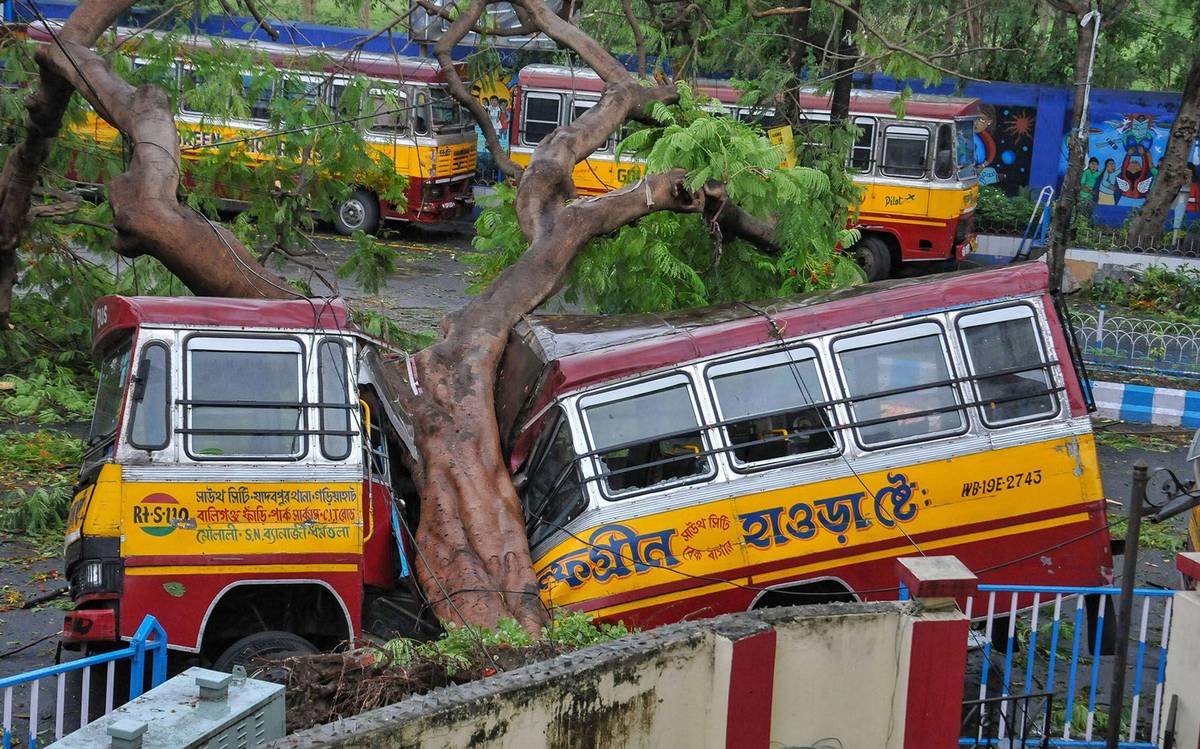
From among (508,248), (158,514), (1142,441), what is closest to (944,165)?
(1142,441)

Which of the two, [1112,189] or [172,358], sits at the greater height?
[1112,189]

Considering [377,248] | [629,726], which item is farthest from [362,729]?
[377,248]

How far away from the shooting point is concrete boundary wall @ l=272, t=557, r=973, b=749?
491cm

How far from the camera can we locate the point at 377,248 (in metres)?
13.0

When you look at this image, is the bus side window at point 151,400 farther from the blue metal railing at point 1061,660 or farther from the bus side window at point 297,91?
the bus side window at point 297,91

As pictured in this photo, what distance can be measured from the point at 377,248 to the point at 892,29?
12550mm

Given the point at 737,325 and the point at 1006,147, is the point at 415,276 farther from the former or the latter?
the point at 1006,147

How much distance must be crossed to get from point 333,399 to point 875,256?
1468cm

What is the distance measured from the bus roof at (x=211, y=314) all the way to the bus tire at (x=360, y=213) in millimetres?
14758

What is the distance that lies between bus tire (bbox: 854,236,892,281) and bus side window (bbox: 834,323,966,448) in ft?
41.0

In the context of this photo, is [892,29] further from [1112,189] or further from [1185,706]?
[1185,706]

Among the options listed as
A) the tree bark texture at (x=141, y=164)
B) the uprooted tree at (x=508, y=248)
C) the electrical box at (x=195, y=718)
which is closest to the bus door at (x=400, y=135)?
the uprooted tree at (x=508, y=248)

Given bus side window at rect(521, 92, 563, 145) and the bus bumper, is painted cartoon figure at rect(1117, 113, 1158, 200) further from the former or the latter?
the bus bumper

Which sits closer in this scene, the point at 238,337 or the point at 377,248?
the point at 238,337
